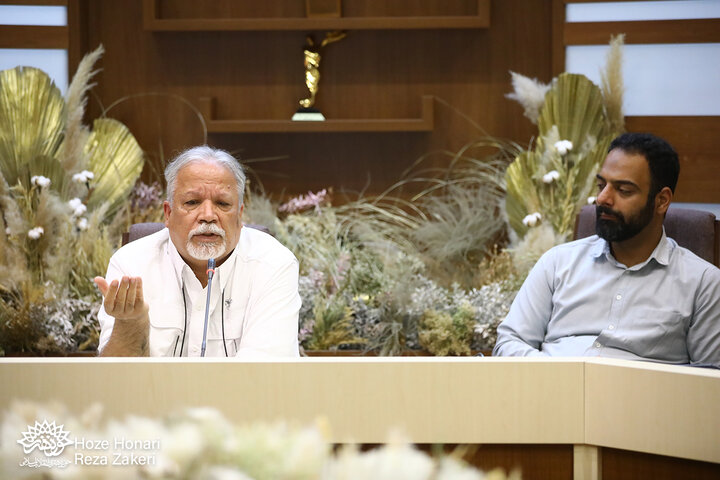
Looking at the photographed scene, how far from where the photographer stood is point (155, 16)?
177 inches

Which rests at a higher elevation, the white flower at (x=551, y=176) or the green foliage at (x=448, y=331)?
the white flower at (x=551, y=176)

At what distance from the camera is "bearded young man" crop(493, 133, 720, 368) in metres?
2.40

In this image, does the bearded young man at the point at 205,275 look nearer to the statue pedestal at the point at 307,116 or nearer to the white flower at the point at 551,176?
the white flower at the point at 551,176

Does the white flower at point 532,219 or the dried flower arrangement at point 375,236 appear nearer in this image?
the dried flower arrangement at point 375,236

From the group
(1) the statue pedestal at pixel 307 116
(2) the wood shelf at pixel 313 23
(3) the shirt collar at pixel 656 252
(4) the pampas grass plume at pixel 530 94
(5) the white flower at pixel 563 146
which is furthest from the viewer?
(1) the statue pedestal at pixel 307 116

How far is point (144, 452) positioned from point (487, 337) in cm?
265

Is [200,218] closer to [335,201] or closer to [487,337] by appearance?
[487,337]

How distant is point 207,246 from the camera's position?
2371 mm

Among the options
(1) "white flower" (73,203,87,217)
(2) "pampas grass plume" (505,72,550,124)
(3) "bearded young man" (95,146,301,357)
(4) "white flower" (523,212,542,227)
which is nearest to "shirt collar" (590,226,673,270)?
(3) "bearded young man" (95,146,301,357)

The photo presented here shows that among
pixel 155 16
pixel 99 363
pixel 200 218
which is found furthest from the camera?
pixel 155 16

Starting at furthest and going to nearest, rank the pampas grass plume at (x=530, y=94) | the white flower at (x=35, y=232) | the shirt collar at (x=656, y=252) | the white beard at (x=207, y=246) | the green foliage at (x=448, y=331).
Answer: the pampas grass plume at (x=530, y=94), the white flower at (x=35, y=232), the green foliage at (x=448, y=331), the shirt collar at (x=656, y=252), the white beard at (x=207, y=246)

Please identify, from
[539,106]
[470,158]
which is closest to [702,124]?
[539,106]

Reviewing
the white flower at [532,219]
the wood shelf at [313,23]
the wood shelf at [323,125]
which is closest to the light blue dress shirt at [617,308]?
the white flower at [532,219]
